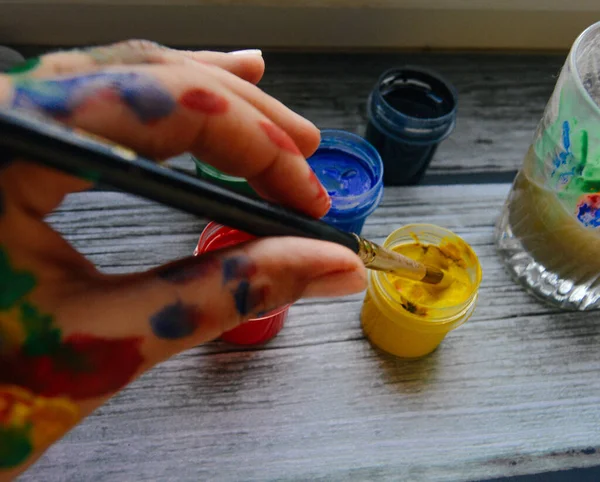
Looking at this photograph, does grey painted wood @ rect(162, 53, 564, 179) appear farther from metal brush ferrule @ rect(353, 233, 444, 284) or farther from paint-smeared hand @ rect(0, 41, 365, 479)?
paint-smeared hand @ rect(0, 41, 365, 479)

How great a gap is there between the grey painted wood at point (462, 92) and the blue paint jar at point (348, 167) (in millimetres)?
107

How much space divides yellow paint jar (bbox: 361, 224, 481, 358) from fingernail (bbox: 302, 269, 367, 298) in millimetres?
182

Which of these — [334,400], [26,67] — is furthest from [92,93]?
[334,400]

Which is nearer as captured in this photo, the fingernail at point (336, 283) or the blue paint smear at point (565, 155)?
the fingernail at point (336, 283)

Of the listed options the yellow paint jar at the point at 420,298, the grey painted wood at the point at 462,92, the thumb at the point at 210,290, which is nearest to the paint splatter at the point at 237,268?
the thumb at the point at 210,290

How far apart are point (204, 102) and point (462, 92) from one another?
2.05 feet

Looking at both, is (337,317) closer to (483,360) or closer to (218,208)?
(483,360)

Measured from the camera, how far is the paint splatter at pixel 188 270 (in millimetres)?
386

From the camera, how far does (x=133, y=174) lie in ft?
1.12

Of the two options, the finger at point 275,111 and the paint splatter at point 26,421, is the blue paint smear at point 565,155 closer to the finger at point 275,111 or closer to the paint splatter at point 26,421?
the finger at point 275,111

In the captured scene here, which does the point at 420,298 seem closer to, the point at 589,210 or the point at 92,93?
the point at 589,210

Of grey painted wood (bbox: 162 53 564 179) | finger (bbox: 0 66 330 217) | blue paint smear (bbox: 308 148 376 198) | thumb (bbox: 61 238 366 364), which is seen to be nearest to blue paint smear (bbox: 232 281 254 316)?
thumb (bbox: 61 238 366 364)

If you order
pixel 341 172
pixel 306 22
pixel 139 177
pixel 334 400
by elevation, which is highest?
pixel 139 177

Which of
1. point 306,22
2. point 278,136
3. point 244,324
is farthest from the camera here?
point 306,22
